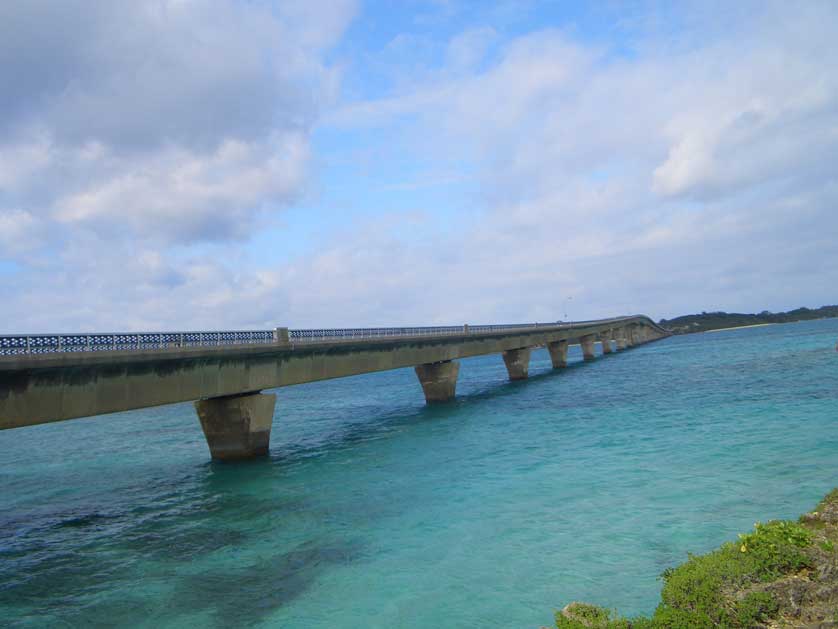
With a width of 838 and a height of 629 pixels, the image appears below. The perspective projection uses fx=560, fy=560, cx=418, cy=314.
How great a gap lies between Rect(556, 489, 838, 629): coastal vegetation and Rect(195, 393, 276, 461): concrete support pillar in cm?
2804

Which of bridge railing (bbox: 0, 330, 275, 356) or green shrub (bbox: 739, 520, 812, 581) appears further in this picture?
bridge railing (bbox: 0, 330, 275, 356)

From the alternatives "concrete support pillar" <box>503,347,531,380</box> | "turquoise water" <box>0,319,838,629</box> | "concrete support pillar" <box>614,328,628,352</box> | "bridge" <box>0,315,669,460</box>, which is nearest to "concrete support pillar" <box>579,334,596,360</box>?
"concrete support pillar" <box>614,328,628,352</box>

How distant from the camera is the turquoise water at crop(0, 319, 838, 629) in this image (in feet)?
44.5

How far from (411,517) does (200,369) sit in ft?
51.4

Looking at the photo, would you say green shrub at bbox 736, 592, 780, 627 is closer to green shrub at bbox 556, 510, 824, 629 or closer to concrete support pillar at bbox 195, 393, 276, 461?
green shrub at bbox 556, 510, 824, 629

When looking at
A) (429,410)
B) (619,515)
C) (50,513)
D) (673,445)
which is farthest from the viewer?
(429,410)

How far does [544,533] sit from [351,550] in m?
5.84

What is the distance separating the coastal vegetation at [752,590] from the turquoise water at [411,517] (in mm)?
3298

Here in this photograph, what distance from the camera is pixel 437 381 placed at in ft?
208

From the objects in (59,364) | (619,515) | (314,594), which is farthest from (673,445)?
(59,364)

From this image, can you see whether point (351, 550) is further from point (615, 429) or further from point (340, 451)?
point (615, 429)

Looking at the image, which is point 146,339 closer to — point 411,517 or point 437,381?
point 411,517

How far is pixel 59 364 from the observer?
22.1 meters

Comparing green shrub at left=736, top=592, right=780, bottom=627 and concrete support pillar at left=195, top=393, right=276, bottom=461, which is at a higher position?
concrete support pillar at left=195, top=393, right=276, bottom=461
